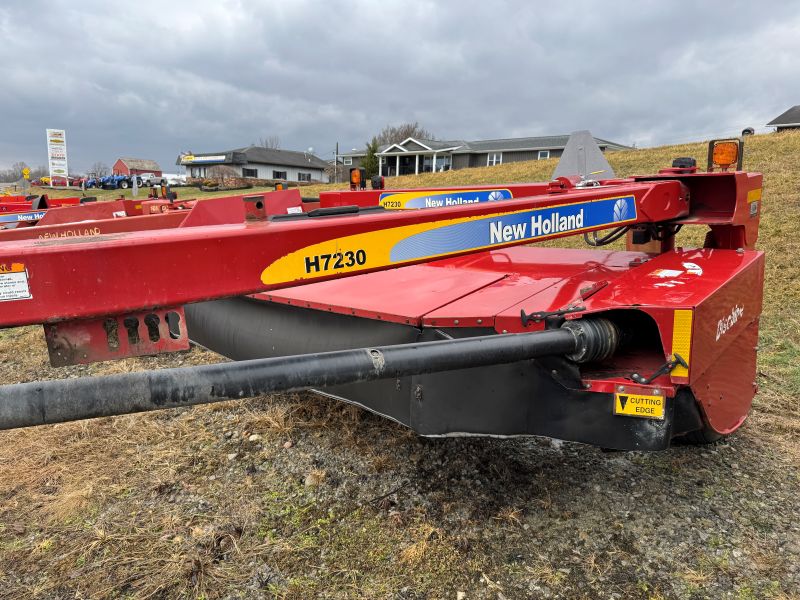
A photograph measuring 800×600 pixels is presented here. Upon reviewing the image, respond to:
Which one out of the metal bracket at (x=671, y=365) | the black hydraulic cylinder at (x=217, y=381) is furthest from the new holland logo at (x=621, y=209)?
the black hydraulic cylinder at (x=217, y=381)

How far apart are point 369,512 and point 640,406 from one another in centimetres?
125

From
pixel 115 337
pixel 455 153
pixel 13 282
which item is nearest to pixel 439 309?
pixel 115 337

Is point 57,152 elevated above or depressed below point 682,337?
above

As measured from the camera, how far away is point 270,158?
57594 millimetres

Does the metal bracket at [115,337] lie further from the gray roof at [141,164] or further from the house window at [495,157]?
the gray roof at [141,164]

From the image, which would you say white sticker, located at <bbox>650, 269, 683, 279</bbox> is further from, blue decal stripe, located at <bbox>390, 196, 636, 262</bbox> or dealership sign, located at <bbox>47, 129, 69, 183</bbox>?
dealership sign, located at <bbox>47, 129, 69, 183</bbox>

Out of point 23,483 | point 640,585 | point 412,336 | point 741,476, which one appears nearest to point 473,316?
point 412,336

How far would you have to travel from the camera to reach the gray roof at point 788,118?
1533 inches

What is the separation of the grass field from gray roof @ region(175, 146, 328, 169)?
55.0m

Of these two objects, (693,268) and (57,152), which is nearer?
(693,268)

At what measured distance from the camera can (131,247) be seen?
1.45m

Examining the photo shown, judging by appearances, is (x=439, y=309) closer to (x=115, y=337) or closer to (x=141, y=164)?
(x=115, y=337)

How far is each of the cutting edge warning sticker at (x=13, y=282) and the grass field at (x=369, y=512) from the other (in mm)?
1335

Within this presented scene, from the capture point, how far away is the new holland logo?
8.96 ft
